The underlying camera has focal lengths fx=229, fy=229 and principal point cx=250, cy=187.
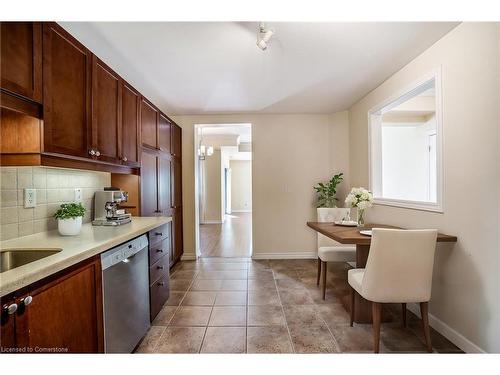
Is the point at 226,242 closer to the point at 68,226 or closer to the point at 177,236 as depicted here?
the point at 177,236

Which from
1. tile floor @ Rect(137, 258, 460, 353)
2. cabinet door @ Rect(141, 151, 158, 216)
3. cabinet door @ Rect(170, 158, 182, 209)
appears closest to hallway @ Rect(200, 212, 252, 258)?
tile floor @ Rect(137, 258, 460, 353)

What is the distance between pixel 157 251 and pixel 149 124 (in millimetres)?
1432

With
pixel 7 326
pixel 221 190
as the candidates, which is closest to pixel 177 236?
pixel 7 326

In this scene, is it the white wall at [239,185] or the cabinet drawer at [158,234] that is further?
the white wall at [239,185]

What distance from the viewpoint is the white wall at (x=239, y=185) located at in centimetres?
1096

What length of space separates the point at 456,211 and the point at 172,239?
3.20m

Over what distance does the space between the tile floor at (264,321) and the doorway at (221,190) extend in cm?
128

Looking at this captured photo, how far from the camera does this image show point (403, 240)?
1570mm

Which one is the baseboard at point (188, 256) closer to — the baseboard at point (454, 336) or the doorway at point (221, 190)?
the doorway at point (221, 190)

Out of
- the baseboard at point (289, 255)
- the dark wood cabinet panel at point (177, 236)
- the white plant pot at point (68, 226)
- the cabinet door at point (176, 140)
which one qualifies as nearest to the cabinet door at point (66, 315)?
the white plant pot at point (68, 226)

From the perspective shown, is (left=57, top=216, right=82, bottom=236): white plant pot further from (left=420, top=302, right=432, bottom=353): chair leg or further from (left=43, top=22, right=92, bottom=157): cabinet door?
(left=420, top=302, right=432, bottom=353): chair leg

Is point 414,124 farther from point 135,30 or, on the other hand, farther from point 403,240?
point 135,30

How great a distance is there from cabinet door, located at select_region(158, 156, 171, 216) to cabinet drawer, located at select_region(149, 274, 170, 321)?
968 mm
